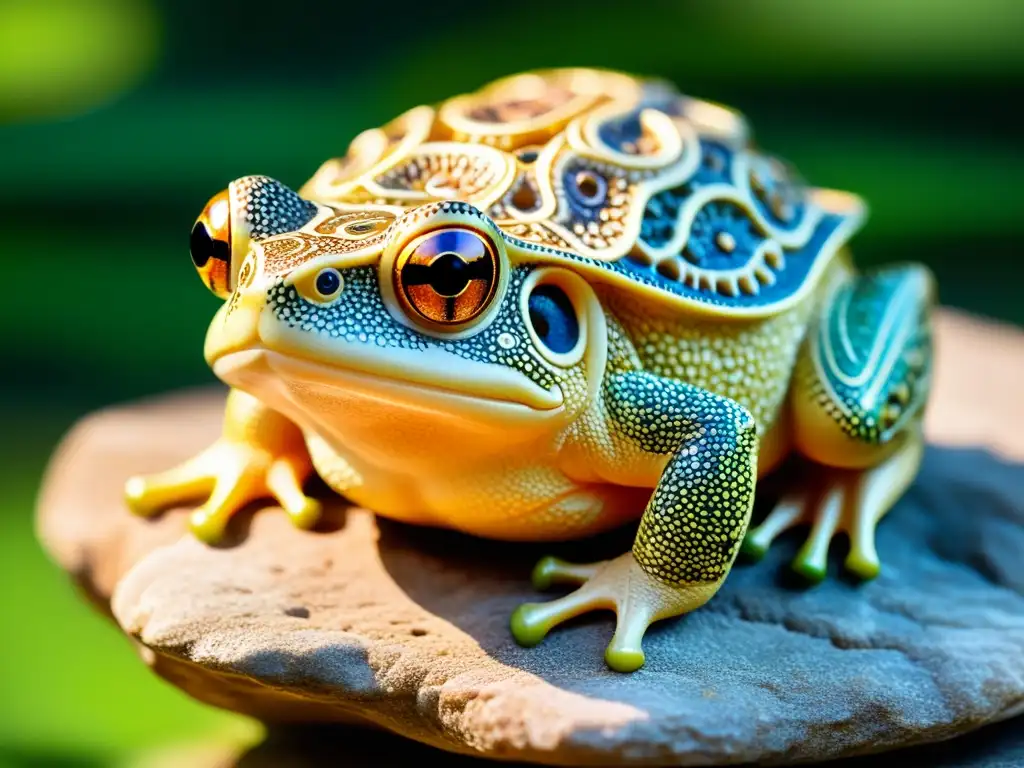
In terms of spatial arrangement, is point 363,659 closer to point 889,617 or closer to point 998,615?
point 889,617

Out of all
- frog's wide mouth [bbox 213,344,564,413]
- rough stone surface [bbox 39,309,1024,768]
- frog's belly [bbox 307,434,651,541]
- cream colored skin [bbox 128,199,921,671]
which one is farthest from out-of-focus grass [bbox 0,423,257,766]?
frog's wide mouth [bbox 213,344,564,413]

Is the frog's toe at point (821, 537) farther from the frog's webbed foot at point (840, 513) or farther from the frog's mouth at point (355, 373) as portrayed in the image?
the frog's mouth at point (355, 373)

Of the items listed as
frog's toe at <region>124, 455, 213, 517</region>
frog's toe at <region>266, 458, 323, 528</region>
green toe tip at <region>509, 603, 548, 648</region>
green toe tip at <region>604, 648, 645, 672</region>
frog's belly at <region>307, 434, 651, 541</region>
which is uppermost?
frog's belly at <region>307, 434, 651, 541</region>

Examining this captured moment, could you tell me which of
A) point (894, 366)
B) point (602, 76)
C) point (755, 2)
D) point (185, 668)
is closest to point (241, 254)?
point (185, 668)

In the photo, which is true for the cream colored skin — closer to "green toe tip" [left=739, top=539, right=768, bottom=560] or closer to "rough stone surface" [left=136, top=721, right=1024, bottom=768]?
"green toe tip" [left=739, top=539, right=768, bottom=560]

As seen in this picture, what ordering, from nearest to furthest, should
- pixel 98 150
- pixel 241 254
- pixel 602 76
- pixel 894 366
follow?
pixel 241 254, pixel 894 366, pixel 602 76, pixel 98 150

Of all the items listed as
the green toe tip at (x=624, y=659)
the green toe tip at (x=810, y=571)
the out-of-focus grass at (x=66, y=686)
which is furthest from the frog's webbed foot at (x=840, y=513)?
the out-of-focus grass at (x=66, y=686)

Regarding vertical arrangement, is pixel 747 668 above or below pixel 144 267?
above

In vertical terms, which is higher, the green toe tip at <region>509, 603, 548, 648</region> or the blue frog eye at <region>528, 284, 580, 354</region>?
the blue frog eye at <region>528, 284, 580, 354</region>

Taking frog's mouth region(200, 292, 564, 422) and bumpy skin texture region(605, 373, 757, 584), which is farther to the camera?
bumpy skin texture region(605, 373, 757, 584)
